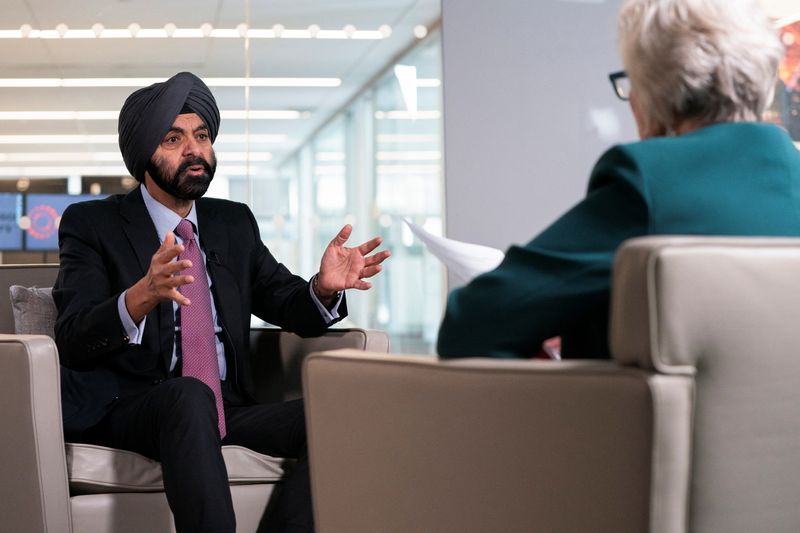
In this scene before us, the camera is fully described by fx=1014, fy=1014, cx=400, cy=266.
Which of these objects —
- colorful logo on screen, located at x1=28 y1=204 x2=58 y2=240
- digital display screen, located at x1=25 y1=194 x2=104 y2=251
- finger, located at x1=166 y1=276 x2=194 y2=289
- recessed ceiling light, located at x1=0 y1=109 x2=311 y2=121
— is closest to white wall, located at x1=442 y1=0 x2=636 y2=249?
recessed ceiling light, located at x1=0 y1=109 x2=311 y2=121

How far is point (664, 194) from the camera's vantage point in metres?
1.06

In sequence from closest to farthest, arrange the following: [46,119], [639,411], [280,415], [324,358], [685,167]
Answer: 1. [639,411]
2. [685,167]
3. [324,358]
4. [280,415]
5. [46,119]

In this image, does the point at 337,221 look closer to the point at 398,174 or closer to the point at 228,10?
the point at 398,174

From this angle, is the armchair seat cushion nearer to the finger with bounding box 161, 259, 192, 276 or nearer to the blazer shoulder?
the finger with bounding box 161, 259, 192, 276

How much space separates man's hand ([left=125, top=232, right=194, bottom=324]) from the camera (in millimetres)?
1882

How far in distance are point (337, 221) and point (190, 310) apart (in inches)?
118

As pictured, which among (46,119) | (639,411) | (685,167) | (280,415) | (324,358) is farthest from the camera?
(46,119)

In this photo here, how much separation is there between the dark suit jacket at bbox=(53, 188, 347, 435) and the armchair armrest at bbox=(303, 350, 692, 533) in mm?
1049

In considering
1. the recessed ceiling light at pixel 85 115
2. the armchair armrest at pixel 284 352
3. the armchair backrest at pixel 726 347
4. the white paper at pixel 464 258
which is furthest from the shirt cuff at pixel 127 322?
the recessed ceiling light at pixel 85 115

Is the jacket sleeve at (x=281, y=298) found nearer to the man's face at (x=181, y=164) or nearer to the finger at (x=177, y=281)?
the man's face at (x=181, y=164)

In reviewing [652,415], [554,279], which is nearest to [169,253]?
[554,279]

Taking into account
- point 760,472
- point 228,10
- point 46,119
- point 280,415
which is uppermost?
point 228,10

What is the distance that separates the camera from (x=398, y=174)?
5254 mm

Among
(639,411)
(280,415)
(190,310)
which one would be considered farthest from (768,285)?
(190,310)
